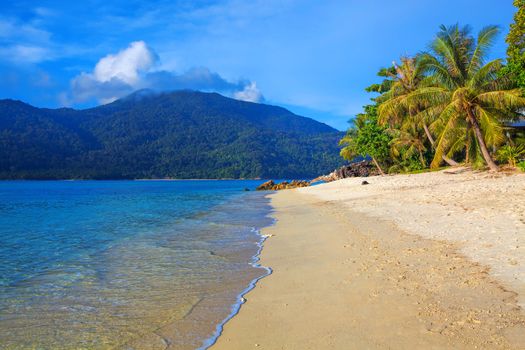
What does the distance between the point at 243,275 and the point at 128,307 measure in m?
2.43

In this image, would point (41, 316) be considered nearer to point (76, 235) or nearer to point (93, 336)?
point (93, 336)

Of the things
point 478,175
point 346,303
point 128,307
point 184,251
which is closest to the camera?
point 346,303

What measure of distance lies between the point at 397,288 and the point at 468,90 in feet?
65.6

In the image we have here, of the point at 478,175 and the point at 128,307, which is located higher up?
the point at 478,175

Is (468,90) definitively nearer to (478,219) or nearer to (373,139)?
(478,219)

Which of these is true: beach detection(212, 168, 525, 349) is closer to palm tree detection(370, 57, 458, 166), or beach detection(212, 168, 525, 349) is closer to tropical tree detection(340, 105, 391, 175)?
palm tree detection(370, 57, 458, 166)

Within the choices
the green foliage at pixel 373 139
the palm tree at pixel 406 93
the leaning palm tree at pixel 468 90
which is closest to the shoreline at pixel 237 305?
the leaning palm tree at pixel 468 90

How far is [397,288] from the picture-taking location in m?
5.76

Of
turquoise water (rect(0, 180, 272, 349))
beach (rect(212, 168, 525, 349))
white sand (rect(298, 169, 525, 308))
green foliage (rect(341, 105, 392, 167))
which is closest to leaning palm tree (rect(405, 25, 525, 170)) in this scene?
white sand (rect(298, 169, 525, 308))

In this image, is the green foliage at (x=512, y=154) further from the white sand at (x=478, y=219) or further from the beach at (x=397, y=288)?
the beach at (x=397, y=288)

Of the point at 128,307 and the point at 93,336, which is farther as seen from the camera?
the point at 128,307

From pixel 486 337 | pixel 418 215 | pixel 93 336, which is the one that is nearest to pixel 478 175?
pixel 418 215

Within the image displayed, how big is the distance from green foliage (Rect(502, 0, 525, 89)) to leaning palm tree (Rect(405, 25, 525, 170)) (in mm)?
801

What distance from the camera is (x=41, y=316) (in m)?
5.64
